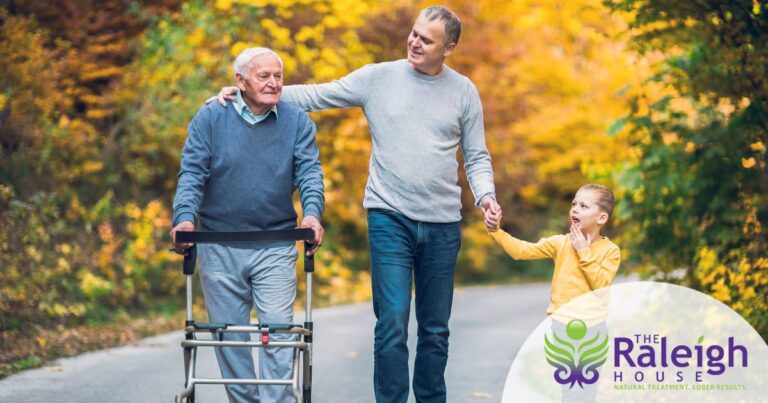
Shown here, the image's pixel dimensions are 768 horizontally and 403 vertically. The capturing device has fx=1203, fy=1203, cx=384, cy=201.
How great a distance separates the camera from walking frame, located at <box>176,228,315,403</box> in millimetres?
5043

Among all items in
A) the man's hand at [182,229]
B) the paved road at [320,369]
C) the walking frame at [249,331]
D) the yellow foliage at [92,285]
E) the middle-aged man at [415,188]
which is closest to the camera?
the walking frame at [249,331]

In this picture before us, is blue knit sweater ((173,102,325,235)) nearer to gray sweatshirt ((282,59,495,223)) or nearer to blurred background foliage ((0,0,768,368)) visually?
gray sweatshirt ((282,59,495,223))

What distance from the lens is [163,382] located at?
321 inches

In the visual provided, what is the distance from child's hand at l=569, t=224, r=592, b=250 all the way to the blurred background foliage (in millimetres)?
2494

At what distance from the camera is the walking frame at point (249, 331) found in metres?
5.04

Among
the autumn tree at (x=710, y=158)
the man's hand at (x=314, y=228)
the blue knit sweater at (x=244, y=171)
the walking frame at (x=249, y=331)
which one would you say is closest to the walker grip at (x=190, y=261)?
the walking frame at (x=249, y=331)

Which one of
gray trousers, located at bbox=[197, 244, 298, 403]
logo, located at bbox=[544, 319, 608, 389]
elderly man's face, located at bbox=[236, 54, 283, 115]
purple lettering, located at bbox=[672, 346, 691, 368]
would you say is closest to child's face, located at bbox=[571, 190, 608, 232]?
logo, located at bbox=[544, 319, 608, 389]

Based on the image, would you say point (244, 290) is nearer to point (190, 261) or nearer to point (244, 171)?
point (190, 261)

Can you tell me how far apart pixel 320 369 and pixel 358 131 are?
8.84 metres

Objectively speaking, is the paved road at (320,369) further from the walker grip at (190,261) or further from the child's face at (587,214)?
the child's face at (587,214)

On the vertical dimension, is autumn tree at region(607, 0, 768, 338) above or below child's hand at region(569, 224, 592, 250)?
above

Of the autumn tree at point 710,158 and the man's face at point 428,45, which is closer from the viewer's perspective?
the man's face at point 428,45

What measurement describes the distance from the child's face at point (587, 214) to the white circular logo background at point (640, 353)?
0.31 meters

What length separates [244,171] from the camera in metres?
5.48
